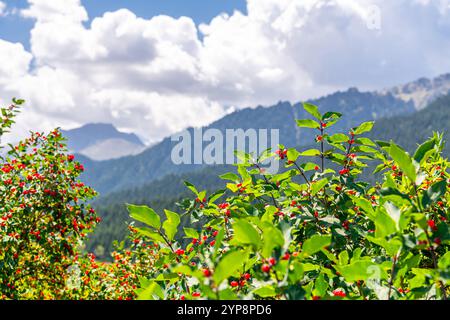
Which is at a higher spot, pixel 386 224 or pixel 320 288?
pixel 386 224

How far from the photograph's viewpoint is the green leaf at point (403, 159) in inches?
64.5

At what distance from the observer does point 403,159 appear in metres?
1.67

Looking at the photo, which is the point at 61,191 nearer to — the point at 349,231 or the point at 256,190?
the point at 256,190

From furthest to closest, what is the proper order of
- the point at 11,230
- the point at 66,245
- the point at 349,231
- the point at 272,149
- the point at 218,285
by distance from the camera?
the point at 66,245
the point at 11,230
the point at 272,149
the point at 349,231
the point at 218,285

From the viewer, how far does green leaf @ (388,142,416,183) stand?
1.64 metres

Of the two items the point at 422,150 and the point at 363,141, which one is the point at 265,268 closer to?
the point at 422,150

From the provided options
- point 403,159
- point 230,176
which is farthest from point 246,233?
point 230,176

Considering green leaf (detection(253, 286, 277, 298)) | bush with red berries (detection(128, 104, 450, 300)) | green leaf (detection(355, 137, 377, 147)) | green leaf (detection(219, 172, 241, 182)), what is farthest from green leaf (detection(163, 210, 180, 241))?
green leaf (detection(355, 137, 377, 147))

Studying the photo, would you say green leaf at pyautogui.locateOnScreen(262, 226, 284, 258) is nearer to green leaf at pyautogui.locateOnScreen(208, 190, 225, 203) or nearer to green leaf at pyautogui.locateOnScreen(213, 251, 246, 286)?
green leaf at pyautogui.locateOnScreen(213, 251, 246, 286)

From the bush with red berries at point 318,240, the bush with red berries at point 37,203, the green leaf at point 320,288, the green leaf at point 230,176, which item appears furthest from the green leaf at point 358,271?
the bush with red berries at point 37,203

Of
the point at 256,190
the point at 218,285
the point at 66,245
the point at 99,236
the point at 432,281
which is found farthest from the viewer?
the point at 99,236
